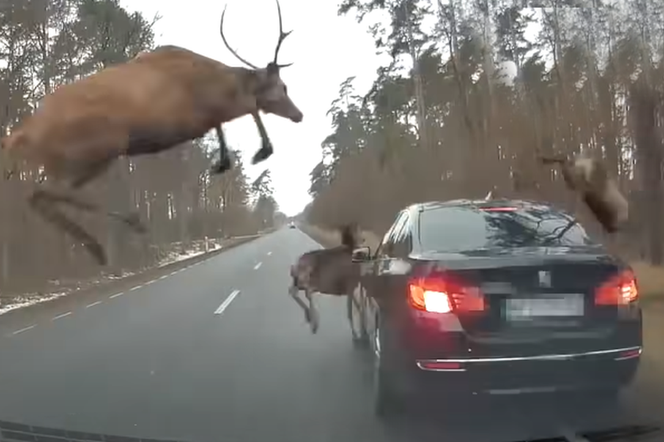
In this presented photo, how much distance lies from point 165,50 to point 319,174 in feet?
31.2

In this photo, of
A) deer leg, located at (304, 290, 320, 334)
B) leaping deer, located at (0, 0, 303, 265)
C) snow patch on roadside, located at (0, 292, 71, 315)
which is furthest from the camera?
snow patch on roadside, located at (0, 292, 71, 315)

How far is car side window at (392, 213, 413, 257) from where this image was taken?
6.43 meters

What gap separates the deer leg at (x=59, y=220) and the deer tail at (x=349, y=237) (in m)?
5.72

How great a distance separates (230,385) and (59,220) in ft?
9.53

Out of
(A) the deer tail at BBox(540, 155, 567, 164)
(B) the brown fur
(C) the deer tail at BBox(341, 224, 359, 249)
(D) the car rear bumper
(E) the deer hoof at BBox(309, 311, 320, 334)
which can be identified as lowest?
(E) the deer hoof at BBox(309, 311, 320, 334)

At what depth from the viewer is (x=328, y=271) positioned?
38.1 ft

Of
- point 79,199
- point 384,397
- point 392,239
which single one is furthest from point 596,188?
point 79,199

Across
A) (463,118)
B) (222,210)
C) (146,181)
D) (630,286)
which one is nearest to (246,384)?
(146,181)

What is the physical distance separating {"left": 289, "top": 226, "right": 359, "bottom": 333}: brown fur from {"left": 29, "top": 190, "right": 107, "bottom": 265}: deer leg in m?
4.37

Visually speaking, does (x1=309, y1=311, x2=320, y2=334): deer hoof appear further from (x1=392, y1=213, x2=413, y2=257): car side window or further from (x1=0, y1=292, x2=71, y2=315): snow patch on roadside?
(x1=0, y1=292, x2=71, y2=315): snow patch on roadside

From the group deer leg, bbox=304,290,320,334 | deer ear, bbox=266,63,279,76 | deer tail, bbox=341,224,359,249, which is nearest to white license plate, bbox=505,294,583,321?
deer ear, bbox=266,63,279,76

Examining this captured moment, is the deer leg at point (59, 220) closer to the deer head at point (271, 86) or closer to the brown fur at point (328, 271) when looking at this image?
the deer head at point (271, 86)

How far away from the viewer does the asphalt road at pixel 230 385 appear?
590cm

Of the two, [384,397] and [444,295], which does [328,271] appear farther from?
[444,295]
